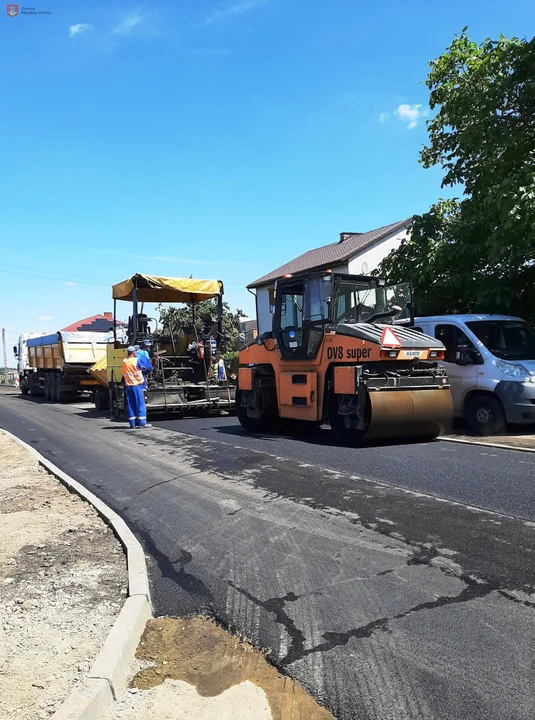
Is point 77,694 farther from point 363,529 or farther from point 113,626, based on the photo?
point 363,529

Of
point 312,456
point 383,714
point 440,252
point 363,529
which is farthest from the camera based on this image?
point 440,252

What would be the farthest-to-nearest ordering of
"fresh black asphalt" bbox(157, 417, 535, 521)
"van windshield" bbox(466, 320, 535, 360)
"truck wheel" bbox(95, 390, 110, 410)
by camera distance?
"truck wheel" bbox(95, 390, 110, 410) < "van windshield" bbox(466, 320, 535, 360) < "fresh black asphalt" bbox(157, 417, 535, 521)

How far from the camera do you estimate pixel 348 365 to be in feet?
32.3

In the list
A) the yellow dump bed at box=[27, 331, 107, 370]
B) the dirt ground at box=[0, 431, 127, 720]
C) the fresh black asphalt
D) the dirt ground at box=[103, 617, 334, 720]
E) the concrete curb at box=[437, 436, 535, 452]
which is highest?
the yellow dump bed at box=[27, 331, 107, 370]

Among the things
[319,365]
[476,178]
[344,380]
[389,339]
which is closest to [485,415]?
[389,339]

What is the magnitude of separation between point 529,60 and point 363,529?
10772 millimetres

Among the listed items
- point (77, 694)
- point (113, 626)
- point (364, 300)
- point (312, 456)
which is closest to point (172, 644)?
point (113, 626)

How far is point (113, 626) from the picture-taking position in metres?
3.55

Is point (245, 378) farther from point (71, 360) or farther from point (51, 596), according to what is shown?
point (71, 360)

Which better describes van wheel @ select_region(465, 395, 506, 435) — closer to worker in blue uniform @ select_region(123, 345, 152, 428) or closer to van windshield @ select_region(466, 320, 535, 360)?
van windshield @ select_region(466, 320, 535, 360)

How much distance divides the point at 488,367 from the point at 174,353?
27.7ft

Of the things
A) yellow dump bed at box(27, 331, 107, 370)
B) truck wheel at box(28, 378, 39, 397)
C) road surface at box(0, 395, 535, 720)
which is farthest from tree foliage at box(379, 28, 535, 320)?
truck wheel at box(28, 378, 39, 397)

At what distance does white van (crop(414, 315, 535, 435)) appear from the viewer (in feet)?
33.8

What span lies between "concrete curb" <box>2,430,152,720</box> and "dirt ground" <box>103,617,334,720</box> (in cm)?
7
